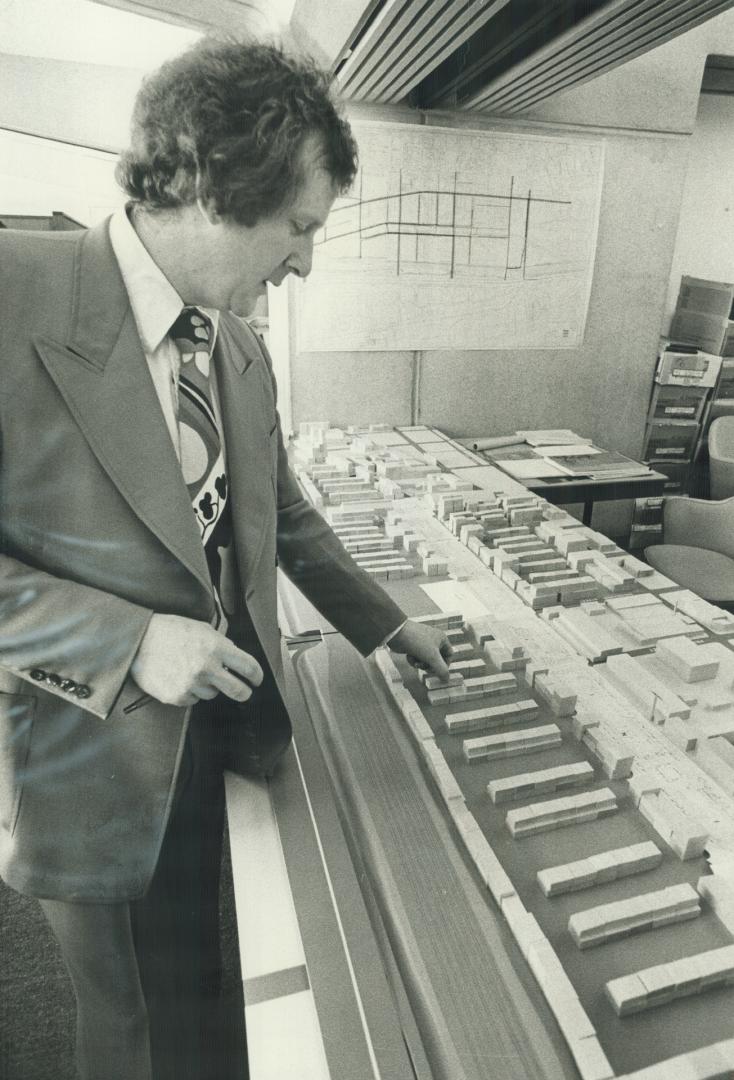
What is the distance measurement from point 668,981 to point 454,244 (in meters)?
3.24

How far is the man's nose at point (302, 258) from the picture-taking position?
3.40 feet

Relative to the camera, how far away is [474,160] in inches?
127

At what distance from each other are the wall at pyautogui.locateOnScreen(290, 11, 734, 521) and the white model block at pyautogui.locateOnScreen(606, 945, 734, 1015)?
2971 millimetres

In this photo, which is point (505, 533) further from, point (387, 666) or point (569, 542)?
point (387, 666)

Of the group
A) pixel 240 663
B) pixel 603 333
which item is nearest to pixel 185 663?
pixel 240 663

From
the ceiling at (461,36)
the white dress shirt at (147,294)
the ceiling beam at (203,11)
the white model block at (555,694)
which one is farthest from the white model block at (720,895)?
the ceiling beam at (203,11)

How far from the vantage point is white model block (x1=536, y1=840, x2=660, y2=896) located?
89 cm

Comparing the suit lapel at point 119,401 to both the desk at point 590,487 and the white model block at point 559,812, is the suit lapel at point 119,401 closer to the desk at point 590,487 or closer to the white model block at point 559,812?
the white model block at point 559,812

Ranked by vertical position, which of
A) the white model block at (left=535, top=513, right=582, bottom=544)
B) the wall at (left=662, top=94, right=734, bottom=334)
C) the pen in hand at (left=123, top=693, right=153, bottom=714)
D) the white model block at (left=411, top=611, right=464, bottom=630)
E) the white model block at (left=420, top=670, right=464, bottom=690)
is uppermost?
the wall at (left=662, top=94, right=734, bottom=334)

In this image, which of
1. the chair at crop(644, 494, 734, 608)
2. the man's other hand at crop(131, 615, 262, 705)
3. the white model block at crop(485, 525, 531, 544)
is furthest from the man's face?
the chair at crop(644, 494, 734, 608)

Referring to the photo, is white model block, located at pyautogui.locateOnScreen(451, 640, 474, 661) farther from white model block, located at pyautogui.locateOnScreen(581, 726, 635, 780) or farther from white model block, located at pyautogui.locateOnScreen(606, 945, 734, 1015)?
white model block, located at pyautogui.locateOnScreen(606, 945, 734, 1015)

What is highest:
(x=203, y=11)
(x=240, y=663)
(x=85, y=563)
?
(x=203, y=11)

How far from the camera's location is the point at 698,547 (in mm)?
2992

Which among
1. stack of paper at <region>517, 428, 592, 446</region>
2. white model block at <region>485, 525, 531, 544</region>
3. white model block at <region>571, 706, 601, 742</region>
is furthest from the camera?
stack of paper at <region>517, 428, 592, 446</region>
